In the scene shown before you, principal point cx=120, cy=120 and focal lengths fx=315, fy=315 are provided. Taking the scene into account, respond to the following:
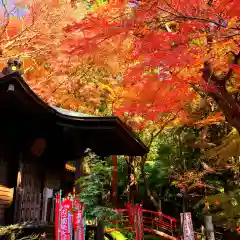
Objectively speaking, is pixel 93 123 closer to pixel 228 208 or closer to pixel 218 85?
pixel 218 85

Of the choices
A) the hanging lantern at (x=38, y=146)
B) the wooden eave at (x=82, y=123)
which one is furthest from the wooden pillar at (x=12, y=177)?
the wooden eave at (x=82, y=123)

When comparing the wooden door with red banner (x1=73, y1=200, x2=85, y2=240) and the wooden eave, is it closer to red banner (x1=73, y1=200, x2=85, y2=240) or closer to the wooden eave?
red banner (x1=73, y1=200, x2=85, y2=240)

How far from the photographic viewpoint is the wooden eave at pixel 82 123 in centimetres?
502

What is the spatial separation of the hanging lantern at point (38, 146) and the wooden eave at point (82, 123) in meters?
0.73

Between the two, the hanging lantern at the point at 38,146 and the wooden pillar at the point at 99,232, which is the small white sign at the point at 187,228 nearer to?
the wooden pillar at the point at 99,232

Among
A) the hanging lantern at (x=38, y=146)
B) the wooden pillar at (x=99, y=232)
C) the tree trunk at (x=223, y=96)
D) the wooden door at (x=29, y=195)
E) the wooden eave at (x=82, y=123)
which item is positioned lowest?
the wooden pillar at (x=99, y=232)

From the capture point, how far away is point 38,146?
6930mm

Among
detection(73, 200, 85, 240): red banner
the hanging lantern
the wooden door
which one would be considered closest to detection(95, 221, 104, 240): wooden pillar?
detection(73, 200, 85, 240): red banner

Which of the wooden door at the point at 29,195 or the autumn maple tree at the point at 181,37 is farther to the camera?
the wooden door at the point at 29,195

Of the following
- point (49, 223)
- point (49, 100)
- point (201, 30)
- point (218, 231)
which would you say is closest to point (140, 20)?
point (201, 30)

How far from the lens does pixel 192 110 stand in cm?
1557

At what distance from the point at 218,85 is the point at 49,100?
26.0 feet

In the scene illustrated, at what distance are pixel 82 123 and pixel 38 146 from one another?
4.13 ft

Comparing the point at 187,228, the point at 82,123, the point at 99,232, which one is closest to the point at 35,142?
the point at 82,123
